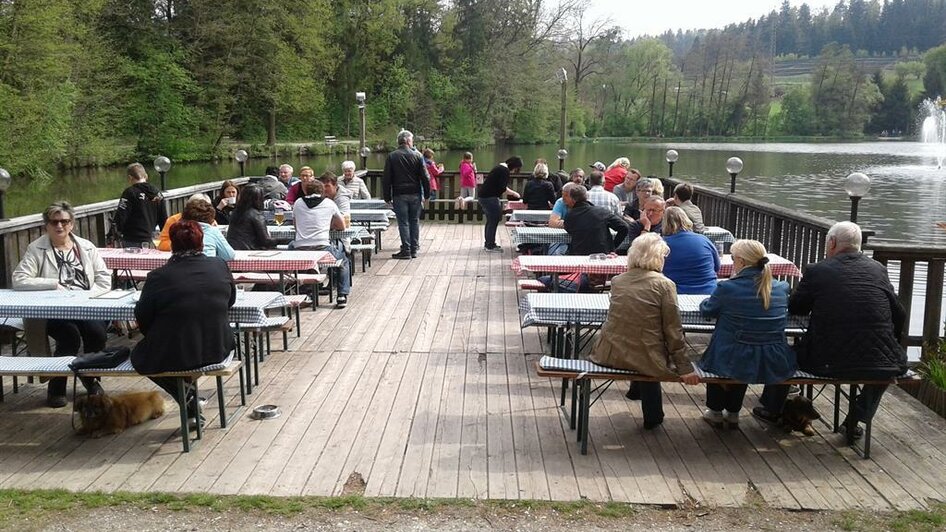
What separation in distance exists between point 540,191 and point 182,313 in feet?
23.8

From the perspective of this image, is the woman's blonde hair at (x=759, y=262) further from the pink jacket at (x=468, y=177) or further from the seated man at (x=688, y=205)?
the pink jacket at (x=468, y=177)

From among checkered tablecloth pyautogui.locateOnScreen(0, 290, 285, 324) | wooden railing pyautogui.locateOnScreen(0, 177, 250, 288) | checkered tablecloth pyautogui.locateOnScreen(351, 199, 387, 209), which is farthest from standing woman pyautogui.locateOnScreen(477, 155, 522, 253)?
checkered tablecloth pyautogui.locateOnScreen(0, 290, 285, 324)

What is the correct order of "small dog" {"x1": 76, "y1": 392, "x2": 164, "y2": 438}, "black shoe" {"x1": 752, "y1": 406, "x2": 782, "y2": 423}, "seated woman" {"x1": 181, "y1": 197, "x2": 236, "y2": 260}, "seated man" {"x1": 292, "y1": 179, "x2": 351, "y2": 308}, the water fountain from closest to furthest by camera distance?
"small dog" {"x1": 76, "y1": 392, "x2": 164, "y2": 438} < "black shoe" {"x1": 752, "y1": 406, "x2": 782, "y2": 423} < "seated woman" {"x1": 181, "y1": 197, "x2": 236, "y2": 260} < "seated man" {"x1": 292, "y1": 179, "x2": 351, "y2": 308} < the water fountain

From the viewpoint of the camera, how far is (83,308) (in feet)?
14.5

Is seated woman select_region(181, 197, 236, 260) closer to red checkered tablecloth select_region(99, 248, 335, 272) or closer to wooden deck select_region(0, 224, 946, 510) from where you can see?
red checkered tablecloth select_region(99, 248, 335, 272)

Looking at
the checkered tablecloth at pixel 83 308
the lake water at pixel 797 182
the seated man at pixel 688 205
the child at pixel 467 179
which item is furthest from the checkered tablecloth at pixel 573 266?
the lake water at pixel 797 182

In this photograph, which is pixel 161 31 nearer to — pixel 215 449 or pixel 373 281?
pixel 373 281

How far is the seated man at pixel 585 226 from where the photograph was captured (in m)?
6.67

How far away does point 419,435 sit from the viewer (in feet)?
13.7

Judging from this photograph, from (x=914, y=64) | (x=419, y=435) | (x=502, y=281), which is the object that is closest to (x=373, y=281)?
(x=502, y=281)

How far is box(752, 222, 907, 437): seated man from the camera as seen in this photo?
3912mm

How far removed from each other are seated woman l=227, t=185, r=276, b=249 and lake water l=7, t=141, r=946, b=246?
16.2m

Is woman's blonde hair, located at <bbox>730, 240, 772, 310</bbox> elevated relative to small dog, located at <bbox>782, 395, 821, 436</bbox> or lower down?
elevated

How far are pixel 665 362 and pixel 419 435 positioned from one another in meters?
1.29
